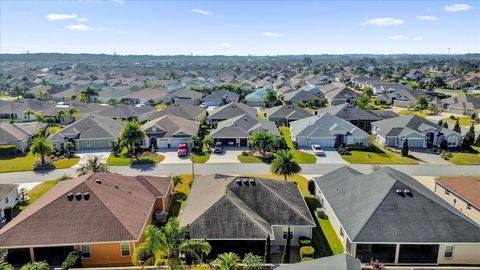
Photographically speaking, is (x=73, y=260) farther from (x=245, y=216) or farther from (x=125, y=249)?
(x=245, y=216)

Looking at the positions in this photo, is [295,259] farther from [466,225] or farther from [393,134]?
[393,134]

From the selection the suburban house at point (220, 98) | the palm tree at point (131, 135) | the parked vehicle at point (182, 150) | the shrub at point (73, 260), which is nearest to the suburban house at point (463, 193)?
the shrub at point (73, 260)

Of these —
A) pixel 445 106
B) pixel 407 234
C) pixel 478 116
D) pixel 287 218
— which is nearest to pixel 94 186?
pixel 287 218

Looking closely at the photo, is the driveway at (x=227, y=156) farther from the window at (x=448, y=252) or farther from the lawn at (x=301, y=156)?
the window at (x=448, y=252)

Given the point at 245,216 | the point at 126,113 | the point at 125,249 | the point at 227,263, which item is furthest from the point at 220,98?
the point at 227,263

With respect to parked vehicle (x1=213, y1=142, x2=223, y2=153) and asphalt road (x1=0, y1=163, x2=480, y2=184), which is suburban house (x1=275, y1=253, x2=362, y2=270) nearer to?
asphalt road (x1=0, y1=163, x2=480, y2=184)

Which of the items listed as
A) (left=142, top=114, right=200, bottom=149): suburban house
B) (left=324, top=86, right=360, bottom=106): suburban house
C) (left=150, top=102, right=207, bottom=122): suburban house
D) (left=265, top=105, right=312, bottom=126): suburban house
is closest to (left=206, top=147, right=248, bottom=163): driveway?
(left=142, top=114, right=200, bottom=149): suburban house

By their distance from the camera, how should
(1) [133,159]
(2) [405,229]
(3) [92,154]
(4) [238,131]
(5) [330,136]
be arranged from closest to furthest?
(2) [405,229]
(1) [133,159]
(3) [92,154]
(5) [330,136]
(4) [238,131]
